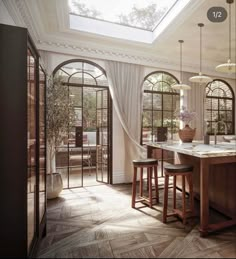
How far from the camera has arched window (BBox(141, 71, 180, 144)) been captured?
4.74m

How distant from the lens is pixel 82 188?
4020 mm

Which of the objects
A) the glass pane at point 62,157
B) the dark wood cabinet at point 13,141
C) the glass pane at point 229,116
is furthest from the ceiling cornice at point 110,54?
the dark wood cabinet at point 13,141

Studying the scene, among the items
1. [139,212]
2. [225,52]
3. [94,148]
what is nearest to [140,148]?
[94,148]

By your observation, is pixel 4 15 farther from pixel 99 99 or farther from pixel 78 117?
pixel 99 99

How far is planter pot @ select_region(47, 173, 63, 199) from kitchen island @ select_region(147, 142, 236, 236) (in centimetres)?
188

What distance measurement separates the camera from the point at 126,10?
136 inches

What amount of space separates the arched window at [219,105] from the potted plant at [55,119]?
3.97 meters

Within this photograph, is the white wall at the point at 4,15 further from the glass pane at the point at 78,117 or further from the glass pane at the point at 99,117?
the glass pane at the point at 99,117

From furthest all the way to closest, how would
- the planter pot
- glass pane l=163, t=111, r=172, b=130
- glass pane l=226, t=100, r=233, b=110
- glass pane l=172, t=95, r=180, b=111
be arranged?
A: 1. glass pane l=226, t=100, r=233, b=110
2. glass pane l=172, t=95, r=180, b=111
3. glass pane l=163, t=111, r=172, b=130
4. the planter pot

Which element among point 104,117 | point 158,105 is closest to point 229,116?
point 158,105

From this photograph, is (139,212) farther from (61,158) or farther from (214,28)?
(214,28)

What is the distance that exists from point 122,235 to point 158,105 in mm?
3340

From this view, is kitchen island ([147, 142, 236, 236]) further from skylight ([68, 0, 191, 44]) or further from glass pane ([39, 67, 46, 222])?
skylight ([68, 0, 191, 44])


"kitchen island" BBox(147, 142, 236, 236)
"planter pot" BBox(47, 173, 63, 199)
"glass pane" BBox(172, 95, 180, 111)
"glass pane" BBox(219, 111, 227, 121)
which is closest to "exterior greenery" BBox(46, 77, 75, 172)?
"planter pot" BBox(47, 173, 63, 199)
